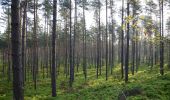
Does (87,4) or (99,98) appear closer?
(99,98)

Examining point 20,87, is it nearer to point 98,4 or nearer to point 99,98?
point 99,98

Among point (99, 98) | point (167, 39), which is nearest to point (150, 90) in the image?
point (99, 98)

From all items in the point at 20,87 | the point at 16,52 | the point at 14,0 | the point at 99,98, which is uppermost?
the point at 14,0

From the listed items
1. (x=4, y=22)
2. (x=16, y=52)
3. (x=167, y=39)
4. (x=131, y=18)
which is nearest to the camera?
(x=16, y=52)

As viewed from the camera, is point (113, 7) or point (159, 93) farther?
point (113, 7)

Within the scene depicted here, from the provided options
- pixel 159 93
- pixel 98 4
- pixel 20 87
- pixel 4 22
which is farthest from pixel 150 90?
pixel 4 22

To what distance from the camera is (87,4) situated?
37.9 meters

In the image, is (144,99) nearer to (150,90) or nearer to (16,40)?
(150,90)

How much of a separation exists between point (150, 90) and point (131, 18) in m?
10.2

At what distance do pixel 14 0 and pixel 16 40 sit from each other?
1.08 m

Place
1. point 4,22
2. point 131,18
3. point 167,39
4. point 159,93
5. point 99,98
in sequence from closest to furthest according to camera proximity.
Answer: point 131,18 → point 167,39 → point 159,93 → point 99,98 → point 4,22

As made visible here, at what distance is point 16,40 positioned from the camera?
229 inches

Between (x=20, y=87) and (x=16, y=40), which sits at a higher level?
(x=16, y=40)

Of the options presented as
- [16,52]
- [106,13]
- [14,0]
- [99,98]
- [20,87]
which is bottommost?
[99,98]
